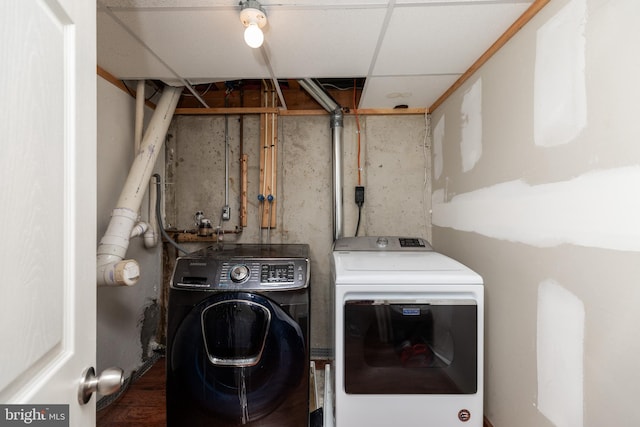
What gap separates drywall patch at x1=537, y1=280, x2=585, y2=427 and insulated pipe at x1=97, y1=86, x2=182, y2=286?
167 cm

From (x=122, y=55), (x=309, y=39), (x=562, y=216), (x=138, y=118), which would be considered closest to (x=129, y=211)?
(x=138, y=118)

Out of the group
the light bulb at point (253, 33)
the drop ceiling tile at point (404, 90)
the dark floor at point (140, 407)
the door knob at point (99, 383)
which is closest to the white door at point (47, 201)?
the door knob at point (99, 383)

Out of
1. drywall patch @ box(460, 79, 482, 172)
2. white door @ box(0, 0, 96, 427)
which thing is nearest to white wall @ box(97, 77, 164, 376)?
white door @ box(0, 0, 96, 427)

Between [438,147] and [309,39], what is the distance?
1168 mm

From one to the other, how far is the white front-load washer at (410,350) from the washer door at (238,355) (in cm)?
27

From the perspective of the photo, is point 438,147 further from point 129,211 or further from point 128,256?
point 128,256

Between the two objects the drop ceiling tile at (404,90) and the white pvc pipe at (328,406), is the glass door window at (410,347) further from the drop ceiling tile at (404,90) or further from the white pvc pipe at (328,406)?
the drop ceiling tile at (404,90)

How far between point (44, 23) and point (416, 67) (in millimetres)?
1488

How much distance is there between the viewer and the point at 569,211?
0.84 m

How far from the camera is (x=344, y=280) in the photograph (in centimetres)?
113

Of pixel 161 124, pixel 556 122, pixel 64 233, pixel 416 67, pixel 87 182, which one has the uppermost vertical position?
pixel 416 67

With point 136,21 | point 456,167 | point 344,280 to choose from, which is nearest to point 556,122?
point 456,167

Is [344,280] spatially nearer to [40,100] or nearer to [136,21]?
[40,100]

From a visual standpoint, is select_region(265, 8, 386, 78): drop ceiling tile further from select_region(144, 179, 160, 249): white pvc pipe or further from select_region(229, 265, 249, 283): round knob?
select_region(144, 179, 160, 249): white pvc pipe
